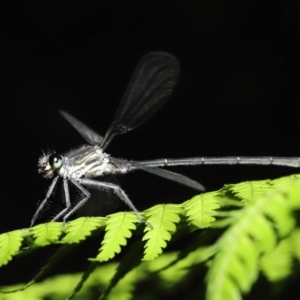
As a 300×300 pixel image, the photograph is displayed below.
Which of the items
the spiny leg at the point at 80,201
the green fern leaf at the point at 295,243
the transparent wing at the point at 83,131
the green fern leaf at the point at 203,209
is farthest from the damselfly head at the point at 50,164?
the green fern leaf at the point at 295,243

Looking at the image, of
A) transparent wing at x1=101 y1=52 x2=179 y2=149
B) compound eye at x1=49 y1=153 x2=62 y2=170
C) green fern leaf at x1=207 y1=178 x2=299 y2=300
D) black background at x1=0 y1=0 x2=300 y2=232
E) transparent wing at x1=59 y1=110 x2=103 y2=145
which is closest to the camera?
green fern leaf at x1=207 y1=178 x2=299 y2=300

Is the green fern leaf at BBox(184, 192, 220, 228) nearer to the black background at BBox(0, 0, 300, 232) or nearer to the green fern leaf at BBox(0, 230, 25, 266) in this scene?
the green fern leaf at BBox(0, 230, 25, 266)

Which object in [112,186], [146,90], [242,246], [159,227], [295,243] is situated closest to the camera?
[242,246]

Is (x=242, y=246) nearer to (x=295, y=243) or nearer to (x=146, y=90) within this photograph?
(x=295, y=243)

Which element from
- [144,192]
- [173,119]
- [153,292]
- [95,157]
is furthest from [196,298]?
[173,119]

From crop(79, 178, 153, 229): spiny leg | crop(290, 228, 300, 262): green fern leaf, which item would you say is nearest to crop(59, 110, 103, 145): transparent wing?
crop(79, 178, 153, 229): spiny leg

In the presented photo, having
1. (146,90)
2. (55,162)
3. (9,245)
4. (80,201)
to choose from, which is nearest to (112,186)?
(80,201)

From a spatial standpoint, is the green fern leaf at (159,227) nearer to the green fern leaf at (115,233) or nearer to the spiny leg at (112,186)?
the green fern leaf at (115,233)
